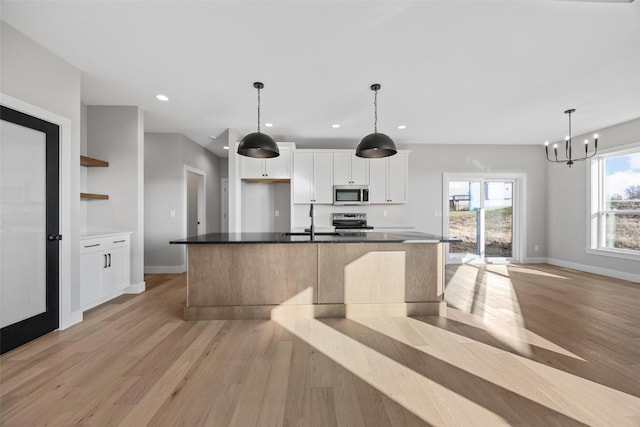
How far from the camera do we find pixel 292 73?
9.48 ft

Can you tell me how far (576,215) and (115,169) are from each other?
7955 millimetres

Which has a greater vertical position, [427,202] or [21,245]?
[427,202]

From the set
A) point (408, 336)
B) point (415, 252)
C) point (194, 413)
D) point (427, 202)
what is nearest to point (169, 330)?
point (194, 413)

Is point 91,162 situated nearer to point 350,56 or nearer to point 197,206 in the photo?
point 197,206

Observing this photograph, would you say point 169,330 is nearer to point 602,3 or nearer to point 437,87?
point 437,87

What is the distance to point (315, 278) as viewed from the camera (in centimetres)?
290

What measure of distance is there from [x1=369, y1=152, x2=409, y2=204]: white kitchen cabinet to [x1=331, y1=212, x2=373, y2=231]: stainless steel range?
0.43 m

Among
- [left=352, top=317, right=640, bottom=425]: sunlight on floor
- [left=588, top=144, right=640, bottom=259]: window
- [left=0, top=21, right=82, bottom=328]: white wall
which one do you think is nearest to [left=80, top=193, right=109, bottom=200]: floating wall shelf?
[left=0, top=21, right=82, bottom=328]: white wall

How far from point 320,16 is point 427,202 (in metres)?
4.58

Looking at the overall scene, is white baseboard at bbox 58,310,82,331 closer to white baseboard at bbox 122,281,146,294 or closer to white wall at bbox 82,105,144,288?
white baseboard at bbox 122,281,146,294

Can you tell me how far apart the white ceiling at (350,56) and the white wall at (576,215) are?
2.22ft

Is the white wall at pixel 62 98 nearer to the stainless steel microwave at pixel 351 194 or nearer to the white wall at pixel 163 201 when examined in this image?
the white wall at pixel 163 201

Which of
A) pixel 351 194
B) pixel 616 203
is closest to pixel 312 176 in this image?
pixel 351 194

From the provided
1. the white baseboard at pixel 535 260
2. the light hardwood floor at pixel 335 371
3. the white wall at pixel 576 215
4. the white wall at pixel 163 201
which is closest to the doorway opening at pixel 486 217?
the white baseboard at pixel 535 260
